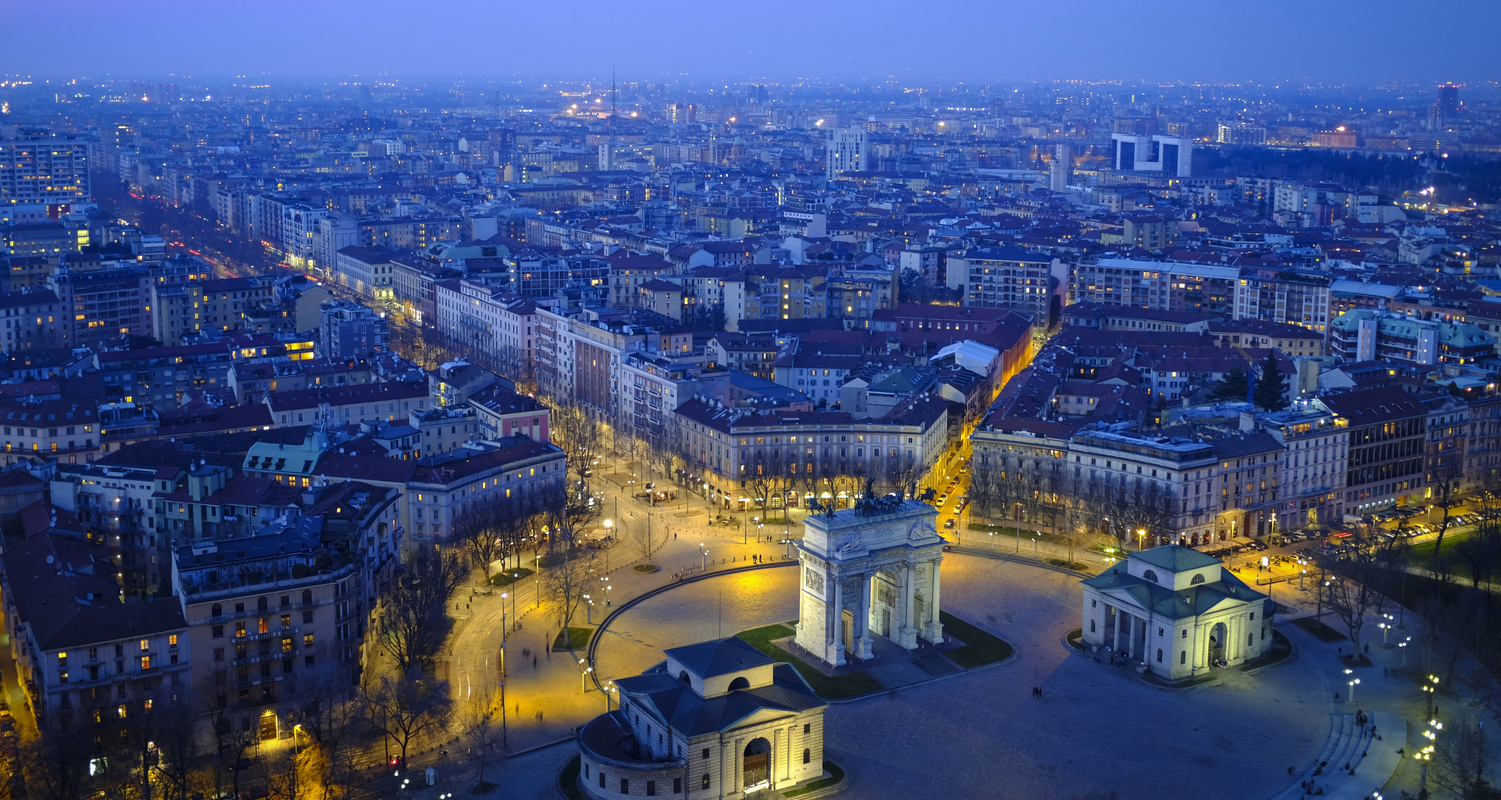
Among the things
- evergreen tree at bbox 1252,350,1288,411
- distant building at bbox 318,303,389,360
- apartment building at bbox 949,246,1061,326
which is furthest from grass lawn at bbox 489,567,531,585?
apartment building at bbox 949,246,1061,326

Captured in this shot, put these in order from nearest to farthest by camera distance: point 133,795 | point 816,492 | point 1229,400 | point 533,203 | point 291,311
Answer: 1. point 133,795
2. point 816,492
3. point 1229,400
4. point 291,311
5. point 533,203

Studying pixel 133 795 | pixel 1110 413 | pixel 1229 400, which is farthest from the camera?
pixel 1229 400

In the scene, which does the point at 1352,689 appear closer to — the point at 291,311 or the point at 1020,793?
the point at 1020,793

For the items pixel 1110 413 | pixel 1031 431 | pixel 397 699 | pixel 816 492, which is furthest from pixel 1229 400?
pixel 397 699

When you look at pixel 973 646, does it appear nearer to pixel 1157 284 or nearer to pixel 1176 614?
pixel 1176 614

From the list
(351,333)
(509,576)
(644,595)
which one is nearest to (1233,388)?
(644,595)
